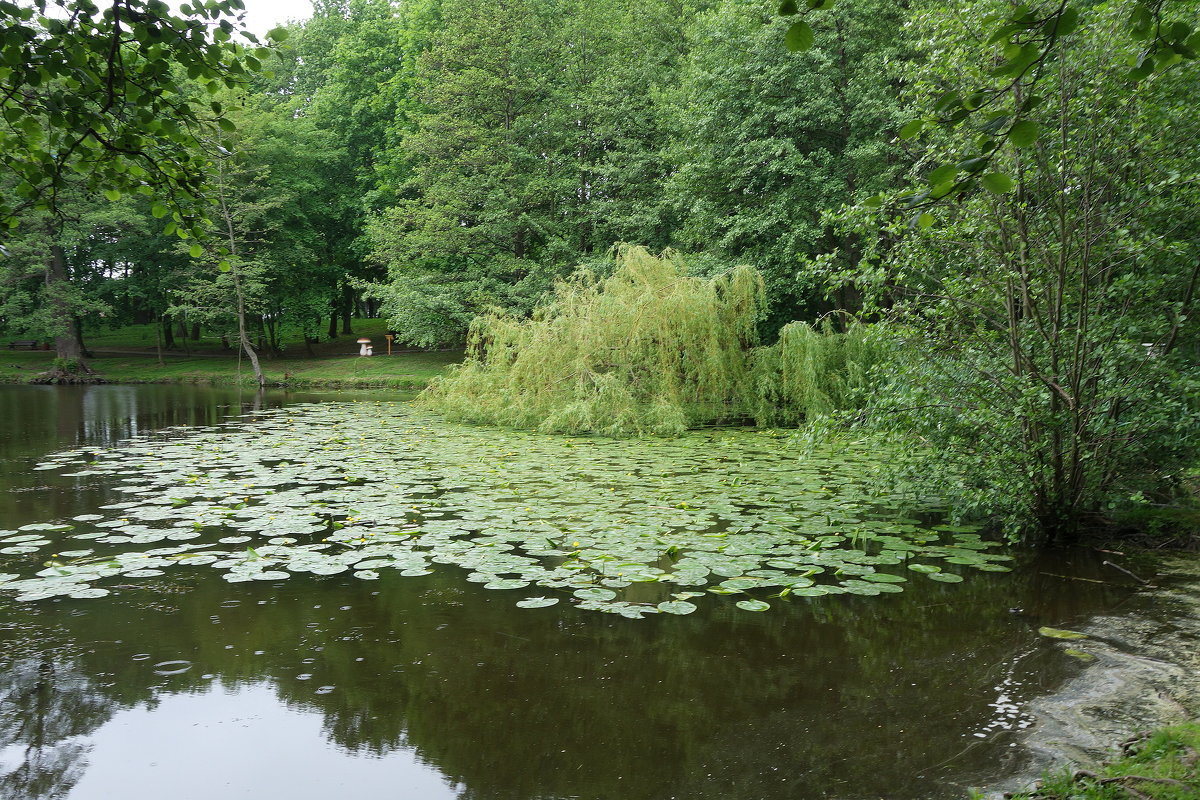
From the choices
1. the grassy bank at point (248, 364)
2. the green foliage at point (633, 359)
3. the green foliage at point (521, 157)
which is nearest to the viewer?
the green foliage at point (633, 359)

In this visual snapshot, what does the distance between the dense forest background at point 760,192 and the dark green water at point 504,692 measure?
136 cm

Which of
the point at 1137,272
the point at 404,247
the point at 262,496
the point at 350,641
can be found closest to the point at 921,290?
the point at 1137,272

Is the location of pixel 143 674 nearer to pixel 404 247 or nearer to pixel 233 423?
pixel 233 423

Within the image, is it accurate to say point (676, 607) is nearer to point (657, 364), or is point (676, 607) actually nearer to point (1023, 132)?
point (1023, 132)

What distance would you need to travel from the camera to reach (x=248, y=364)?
29922 mm

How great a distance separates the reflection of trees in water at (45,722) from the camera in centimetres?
271

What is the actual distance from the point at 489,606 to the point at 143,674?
1687 mm

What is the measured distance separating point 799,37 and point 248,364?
3156 cm

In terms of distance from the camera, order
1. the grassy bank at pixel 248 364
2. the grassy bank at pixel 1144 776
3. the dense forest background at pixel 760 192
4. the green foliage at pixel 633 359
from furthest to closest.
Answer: the grassy bank at pixel 248 364 < the green foliage at pixel 633 359 < the dense forest background at pixel 760 192 < the grassy bank at pixel 1144 776

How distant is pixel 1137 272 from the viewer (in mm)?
5262

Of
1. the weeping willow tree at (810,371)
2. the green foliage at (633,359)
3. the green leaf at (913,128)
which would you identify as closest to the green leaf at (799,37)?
the green leaf at (913,128)

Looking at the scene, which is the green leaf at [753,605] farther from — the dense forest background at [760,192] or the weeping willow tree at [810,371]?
the weeping willow tree at [810,371]

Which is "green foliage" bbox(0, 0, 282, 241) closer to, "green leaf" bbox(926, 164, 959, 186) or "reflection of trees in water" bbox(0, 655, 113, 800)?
"reflection of trees in water" bbox(0, 655, 113, 800)

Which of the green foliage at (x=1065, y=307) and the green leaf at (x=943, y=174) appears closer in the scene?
the green leaf at (x=943, y=174)
